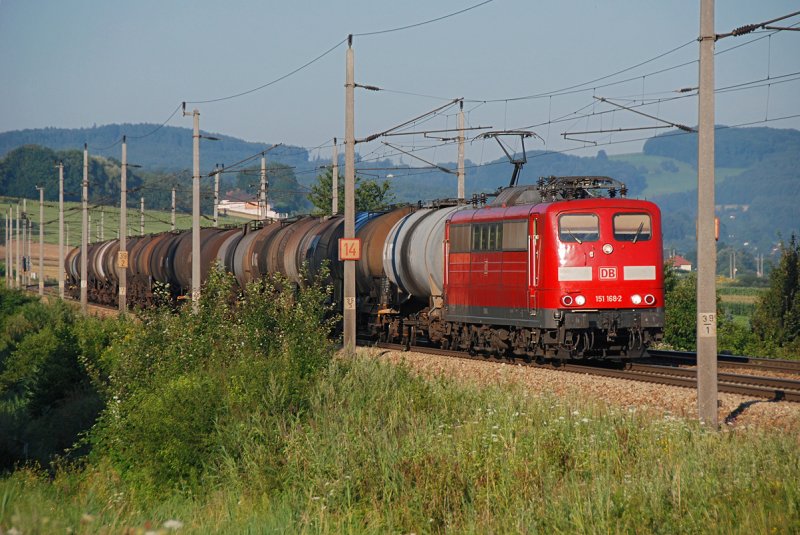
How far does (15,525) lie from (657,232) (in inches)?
688

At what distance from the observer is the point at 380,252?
30.4 meters

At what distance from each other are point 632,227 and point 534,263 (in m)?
2.31

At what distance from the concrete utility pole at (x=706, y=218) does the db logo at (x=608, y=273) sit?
726 centimetres

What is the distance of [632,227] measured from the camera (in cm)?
2256

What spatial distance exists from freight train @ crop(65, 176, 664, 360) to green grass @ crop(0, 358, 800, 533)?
6.62 meters

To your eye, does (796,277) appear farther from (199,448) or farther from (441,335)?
(199,448)

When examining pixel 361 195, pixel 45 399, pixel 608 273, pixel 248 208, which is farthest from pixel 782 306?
pixel 248 208

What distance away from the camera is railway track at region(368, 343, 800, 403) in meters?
18.3

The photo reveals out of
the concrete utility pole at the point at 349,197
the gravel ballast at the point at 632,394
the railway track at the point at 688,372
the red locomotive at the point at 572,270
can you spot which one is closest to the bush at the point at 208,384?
the gravel ballast at the point at 632,394

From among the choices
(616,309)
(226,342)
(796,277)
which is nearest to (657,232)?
(616,309)

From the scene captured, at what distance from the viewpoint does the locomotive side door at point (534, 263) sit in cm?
2245

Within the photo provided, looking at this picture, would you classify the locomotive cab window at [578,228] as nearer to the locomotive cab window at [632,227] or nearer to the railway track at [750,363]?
the locomotive cab window at [632,227]

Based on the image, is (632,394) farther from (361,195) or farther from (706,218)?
(361,195)

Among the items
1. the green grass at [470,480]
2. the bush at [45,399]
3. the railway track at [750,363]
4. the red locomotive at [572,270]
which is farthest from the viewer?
the railway track at [750,363]
